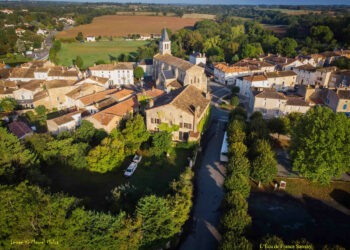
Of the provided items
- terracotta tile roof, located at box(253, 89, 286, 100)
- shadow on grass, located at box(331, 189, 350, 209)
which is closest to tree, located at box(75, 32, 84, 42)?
terracotta tile roof, located at box(253, 89, 286, 100)

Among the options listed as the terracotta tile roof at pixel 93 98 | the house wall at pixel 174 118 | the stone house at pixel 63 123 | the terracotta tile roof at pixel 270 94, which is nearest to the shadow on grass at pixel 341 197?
the house wall at pixel 174 118

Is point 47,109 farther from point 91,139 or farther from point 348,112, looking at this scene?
point 348,112

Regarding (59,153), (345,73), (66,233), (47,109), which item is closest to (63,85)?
(47,109)

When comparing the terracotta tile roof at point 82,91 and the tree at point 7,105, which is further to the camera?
the terracotta tile roof at point 82,91

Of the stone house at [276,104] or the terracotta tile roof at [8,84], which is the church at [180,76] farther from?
the terracotta tile roof at [8,84]

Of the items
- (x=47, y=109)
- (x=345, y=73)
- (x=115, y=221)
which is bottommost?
(x=47, y=109)
